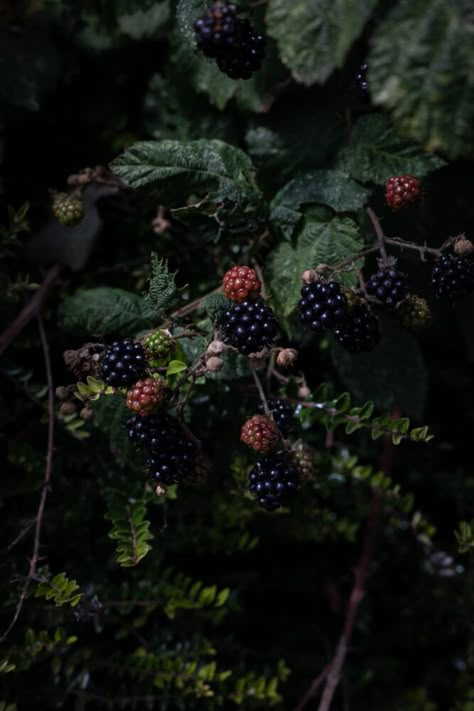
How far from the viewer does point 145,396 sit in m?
1.00

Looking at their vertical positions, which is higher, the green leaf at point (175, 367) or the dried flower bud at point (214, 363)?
the dried flower bud at point (214, 363)

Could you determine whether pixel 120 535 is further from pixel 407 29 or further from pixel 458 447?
pixel 458 447

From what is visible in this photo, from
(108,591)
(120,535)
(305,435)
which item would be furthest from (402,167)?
(108,591)

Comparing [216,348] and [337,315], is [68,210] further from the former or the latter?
[337,315]

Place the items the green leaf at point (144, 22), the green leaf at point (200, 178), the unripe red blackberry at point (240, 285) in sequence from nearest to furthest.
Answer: the unripe red blackberry at point (240, 285), the green leaf at point (200, 178), the green leaf at point (144, 22)

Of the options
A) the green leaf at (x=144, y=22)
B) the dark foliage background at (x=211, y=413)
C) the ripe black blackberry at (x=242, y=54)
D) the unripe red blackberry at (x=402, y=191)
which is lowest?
the dark foliage background at (x=211, y=413)

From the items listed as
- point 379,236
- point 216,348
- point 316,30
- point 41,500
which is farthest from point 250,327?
point 41,500

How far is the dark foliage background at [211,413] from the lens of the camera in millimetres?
1272

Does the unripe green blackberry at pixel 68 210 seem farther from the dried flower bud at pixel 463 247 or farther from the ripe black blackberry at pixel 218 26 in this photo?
the dried flower bud at pixel 463 247

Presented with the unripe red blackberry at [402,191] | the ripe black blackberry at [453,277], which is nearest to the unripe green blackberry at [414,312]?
the ripe black blackberry at [453,277]

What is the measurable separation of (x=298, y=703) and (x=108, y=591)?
0.49 meters

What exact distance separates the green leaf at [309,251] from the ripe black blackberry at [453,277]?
0.18 meters

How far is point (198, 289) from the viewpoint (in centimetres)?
147

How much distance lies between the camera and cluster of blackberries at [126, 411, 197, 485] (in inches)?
40.2
